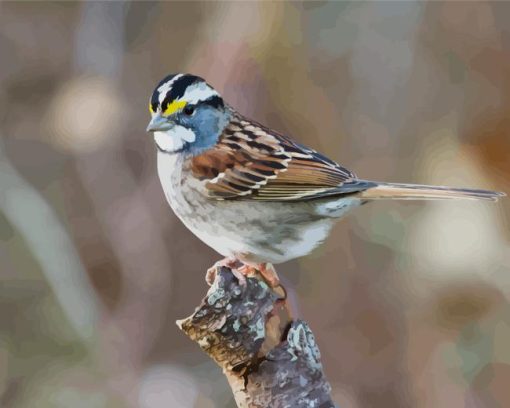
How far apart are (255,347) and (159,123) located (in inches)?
29.0

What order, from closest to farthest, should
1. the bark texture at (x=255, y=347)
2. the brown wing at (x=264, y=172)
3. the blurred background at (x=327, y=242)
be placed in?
the bark texture at (x=255, y=347) < the brown wing at (x=264, y=172) < the blurred background at (x=327, y=242)

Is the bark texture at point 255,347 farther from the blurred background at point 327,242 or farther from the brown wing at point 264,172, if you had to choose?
the blurred background at point 327,242

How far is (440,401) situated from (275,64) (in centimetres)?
180

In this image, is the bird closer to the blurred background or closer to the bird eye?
the bird eye

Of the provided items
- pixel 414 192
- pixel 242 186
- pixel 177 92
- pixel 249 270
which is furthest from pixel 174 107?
pixel 414 192

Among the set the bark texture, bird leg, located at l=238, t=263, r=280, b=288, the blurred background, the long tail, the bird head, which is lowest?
the blurred background

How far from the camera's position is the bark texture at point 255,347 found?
182 centimetres

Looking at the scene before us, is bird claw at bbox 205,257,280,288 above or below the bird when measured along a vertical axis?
below

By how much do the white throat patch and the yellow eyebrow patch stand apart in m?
0.06

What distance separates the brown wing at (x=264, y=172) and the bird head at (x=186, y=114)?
0.11ft

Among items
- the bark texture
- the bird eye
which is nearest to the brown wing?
the bird eye

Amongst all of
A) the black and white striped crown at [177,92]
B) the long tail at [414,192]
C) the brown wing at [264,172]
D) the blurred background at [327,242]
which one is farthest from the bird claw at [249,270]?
the blurred background at [327,242]

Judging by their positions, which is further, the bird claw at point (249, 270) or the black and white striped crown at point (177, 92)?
the black and white striped crown at point (177, 92)

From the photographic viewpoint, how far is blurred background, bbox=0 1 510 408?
14.4ft
